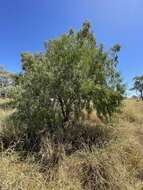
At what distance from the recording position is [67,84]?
5.84 meters

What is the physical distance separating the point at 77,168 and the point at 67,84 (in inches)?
86.9

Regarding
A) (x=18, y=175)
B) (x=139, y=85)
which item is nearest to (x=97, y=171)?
(x=18, y=175)

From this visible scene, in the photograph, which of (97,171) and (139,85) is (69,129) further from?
(139,85)

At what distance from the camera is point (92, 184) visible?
4.30 metres

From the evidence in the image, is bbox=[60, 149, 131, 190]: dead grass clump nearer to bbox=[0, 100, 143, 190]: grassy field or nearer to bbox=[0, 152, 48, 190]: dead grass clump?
bbox=[0, 100, 143, 190]: grassy field

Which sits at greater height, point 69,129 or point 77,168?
point 69,129

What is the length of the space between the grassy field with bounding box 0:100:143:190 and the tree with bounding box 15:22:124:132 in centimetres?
87

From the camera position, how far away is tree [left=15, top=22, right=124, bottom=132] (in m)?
5.55

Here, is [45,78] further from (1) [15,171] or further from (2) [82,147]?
(1) [15,171]

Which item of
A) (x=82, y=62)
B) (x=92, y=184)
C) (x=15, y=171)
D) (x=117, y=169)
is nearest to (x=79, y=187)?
(x=92, y=184)

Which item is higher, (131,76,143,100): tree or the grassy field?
(131,76,143,100): tree

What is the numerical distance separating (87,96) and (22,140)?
6.93ft

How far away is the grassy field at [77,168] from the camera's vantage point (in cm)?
397

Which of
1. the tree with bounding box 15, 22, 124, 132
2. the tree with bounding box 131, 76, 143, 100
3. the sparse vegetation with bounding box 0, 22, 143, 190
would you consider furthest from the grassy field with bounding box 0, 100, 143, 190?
the tree with bounding box 131, 76, 143, 100
